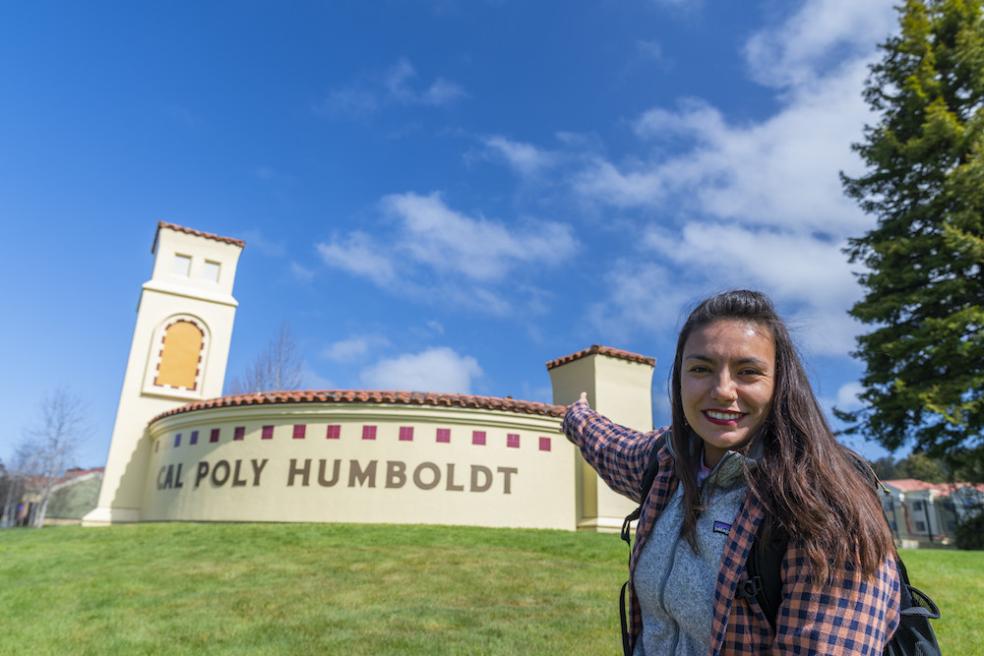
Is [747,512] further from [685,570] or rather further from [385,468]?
[385,468]

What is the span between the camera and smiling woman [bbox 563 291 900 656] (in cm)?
148

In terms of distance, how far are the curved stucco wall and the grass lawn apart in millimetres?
2121

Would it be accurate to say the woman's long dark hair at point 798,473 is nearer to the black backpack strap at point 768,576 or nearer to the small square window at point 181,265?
the black backpack strap at point 768,576

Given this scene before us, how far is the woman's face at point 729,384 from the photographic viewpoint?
6.29 feet

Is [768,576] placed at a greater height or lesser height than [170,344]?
lesser

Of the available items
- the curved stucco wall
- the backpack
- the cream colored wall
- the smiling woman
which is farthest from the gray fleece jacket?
the cream colored wall

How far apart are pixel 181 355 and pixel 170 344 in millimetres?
560

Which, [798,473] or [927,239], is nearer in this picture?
[798,473]

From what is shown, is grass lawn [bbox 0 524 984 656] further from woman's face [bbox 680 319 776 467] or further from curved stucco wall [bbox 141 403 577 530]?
woman's face [bbox 680 319 776 467]

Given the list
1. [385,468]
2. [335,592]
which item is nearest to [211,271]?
[385,468]

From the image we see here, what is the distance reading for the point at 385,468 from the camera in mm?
16141

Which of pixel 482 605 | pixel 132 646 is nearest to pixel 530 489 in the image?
pixel 482 605

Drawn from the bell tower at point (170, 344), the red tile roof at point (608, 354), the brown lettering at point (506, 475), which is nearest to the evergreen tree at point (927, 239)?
the red tile roof at point (608, 354)

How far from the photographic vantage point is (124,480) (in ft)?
70.4
